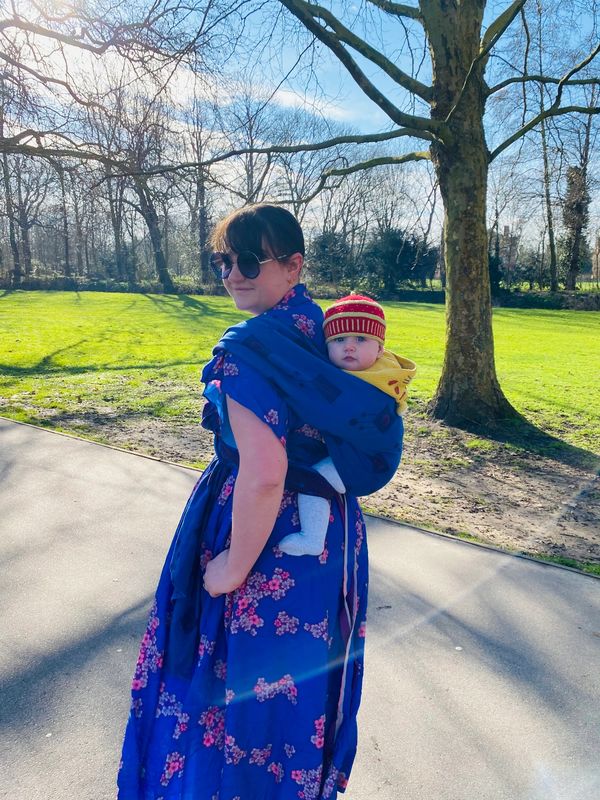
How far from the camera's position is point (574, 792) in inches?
80.8

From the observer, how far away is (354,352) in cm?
142

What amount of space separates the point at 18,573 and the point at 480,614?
2.50 metres

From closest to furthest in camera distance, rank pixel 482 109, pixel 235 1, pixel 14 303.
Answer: pixel 235 1 → pixel 482 109 → pixel 14 303

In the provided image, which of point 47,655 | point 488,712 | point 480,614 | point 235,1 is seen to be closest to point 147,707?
point 47,655

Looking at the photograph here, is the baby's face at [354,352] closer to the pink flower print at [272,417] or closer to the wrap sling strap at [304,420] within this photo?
the wrap sling strap at [304,420]

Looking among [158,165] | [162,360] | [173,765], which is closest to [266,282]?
[173,765]

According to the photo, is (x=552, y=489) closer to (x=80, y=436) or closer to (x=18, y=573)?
(x=18, y=573)

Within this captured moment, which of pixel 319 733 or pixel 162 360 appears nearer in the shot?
pixel 319 733

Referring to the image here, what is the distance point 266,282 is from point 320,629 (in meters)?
0.84

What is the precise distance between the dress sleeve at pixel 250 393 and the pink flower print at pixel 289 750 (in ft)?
2.47

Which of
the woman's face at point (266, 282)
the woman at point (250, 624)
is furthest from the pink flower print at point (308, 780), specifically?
the woman's face at point (266, 282)

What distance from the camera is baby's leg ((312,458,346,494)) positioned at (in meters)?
1.43

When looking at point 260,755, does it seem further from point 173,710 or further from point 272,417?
point 272,417

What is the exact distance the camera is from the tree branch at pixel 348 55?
6145 millimetres
